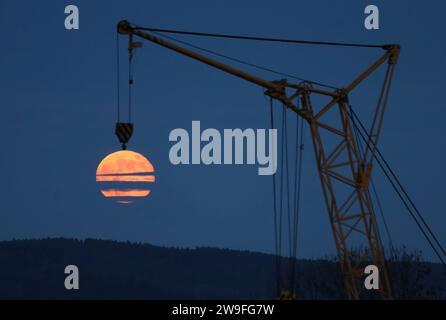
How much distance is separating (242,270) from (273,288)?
15.7 metres

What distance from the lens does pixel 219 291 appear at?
18575cm

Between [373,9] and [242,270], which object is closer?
[373,9]

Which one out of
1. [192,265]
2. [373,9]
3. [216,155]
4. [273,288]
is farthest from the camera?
[192,265]

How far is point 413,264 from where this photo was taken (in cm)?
11669

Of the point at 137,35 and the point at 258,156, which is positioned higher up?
the point at 137,35
